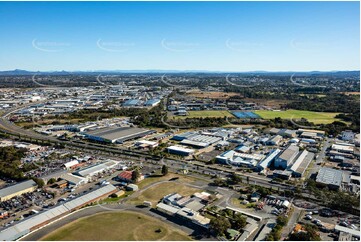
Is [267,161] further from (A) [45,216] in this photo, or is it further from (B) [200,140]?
(A) [45,216]

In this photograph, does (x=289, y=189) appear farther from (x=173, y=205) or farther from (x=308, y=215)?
(x=173, y=205)

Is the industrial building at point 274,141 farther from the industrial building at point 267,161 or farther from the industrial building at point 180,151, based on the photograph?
the industrial building at point 180,151

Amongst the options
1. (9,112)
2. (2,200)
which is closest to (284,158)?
(2,200)

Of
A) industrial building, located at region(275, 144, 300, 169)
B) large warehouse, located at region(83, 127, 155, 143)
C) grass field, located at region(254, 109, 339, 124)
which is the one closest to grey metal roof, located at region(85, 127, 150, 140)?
large warehouse, located at region(83, 127, 155, 143)

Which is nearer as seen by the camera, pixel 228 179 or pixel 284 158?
pixel 228 179

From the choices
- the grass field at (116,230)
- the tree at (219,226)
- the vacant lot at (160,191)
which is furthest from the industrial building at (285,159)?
the grass field at (116,230)

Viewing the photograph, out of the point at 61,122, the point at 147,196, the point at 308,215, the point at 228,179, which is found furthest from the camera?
the point at 61,122

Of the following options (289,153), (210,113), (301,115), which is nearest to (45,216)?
(289,153)
